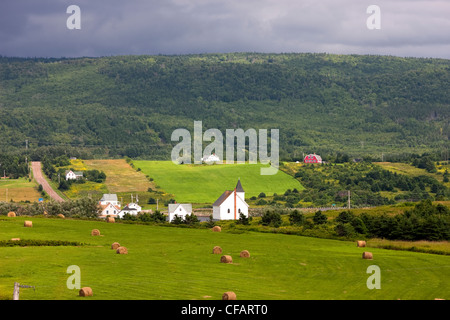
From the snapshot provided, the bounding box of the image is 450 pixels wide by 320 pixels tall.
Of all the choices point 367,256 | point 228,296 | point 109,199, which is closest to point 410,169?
point 109,199

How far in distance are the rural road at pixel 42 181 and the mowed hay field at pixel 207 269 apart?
7650 centimetres

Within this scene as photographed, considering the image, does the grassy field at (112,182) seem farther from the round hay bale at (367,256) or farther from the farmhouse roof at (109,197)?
the round hay bale at (367,256)

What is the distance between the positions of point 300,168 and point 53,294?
5394 inches

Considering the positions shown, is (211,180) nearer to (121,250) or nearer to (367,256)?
(367,256)

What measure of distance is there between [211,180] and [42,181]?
3380 centimetres

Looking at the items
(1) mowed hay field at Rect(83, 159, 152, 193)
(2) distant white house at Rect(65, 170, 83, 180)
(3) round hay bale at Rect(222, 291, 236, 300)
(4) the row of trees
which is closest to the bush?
(4) the row of trees

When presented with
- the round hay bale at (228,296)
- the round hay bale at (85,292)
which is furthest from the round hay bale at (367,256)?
the round hay bale at (85,292)

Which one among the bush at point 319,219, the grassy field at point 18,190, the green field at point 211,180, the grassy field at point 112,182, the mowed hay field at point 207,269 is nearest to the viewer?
the mowed hay field at point 207,269

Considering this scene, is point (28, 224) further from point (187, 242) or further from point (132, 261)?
point (132, 261)

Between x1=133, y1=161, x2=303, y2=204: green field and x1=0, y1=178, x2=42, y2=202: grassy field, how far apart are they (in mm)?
25120

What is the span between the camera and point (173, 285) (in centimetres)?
3525

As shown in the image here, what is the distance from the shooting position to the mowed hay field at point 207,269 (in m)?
34.1

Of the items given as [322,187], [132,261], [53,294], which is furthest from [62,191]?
[53,294]

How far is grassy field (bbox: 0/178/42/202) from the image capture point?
5118 inches
